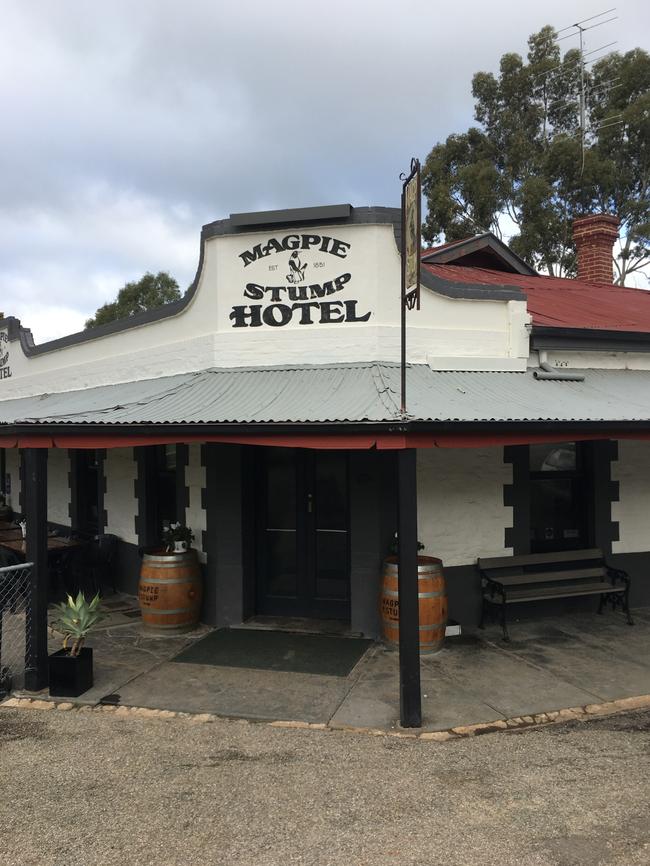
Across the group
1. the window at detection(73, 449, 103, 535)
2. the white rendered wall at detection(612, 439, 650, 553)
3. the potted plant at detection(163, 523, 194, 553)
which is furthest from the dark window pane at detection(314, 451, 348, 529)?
the window at detection(73, 449, 103, 535)

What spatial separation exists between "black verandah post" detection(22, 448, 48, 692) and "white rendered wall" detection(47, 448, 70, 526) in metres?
5.01

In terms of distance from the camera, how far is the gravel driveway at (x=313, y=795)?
3.21 metres

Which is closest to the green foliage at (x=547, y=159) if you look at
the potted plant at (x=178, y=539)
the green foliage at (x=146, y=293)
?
the green foliage at (x=146, y=293)

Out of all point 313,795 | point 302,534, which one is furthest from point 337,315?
point 313,795

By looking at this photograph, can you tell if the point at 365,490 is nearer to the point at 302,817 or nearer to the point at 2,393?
the point at 302,817

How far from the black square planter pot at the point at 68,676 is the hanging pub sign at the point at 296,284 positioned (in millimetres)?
3891

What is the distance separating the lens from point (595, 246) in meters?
14.0

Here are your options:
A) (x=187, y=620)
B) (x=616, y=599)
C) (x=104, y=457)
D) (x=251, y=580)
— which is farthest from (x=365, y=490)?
(x=104, y=457)

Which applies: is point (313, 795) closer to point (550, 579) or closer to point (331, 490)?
point (331, 490)

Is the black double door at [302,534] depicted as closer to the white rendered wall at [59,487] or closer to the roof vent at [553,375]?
the roof vent at [553,375]

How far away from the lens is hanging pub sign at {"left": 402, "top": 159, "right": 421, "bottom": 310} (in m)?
4.72

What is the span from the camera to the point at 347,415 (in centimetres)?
512

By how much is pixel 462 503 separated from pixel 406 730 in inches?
120

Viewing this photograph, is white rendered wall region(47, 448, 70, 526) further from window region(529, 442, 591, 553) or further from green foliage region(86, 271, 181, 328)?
green foliage region(86, 271, 181, 328)
